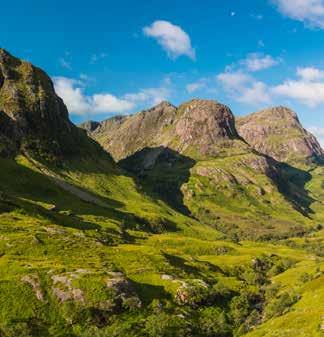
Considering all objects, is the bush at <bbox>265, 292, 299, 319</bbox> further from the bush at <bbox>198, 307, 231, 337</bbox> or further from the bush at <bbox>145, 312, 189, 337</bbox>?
the bush at <bbox>145, 312, 189, 337</bbox>

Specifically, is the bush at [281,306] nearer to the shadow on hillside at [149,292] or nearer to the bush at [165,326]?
the bush at [165,326]

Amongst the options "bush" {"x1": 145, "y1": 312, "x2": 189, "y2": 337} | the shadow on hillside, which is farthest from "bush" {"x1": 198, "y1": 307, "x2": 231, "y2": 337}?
the shadow on hillside

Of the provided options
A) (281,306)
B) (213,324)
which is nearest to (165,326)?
(213,324)

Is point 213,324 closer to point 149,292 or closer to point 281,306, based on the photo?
point 149,292

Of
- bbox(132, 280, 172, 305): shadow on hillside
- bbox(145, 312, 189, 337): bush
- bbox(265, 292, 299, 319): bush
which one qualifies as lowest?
bbox(145, 312, 189, 337): bush

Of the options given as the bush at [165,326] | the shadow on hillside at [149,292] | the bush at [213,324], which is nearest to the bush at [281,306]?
the bush at [213,324]

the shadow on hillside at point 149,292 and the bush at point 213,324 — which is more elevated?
the shadow on hillside at point 149,292

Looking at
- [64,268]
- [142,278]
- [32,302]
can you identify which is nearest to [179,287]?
[142,278]

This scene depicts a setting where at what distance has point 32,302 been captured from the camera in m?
137

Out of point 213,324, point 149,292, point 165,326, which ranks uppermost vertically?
point 149,292

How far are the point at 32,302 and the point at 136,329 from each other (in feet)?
109

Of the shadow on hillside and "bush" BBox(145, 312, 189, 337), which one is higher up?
the shadow on hillside

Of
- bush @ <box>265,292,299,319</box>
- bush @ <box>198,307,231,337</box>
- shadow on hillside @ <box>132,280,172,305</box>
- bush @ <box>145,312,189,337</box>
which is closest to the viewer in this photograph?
bush @ <box>145,312,189,337</box>

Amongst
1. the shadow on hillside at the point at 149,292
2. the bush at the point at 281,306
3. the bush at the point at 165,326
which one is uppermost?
the bush at the point at 281,306
